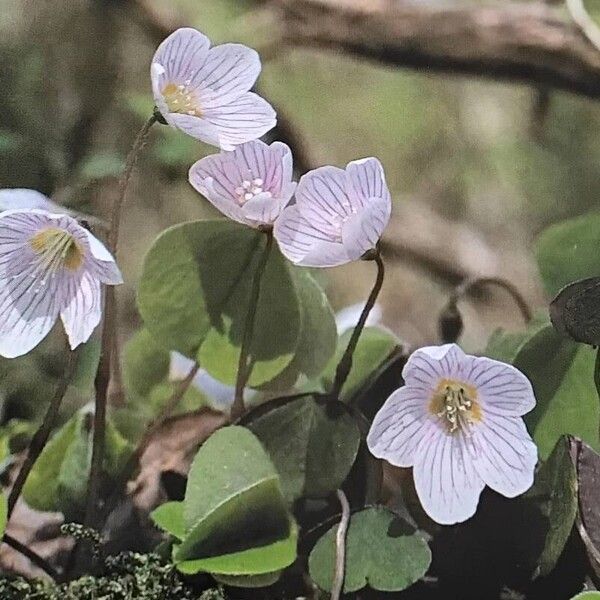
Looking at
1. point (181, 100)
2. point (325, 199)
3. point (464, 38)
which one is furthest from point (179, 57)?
point (464, 38)

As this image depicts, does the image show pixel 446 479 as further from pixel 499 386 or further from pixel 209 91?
pixel 209 91

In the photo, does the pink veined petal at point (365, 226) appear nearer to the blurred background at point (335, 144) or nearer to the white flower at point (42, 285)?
the white flower at point (42, 285)

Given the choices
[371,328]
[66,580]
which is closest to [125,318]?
[371,328]

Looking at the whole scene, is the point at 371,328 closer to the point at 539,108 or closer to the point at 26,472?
the point at 26,472

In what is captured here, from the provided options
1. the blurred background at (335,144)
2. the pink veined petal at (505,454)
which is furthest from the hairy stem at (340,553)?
the blurred background at (335,144)

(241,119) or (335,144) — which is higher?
(241,119)

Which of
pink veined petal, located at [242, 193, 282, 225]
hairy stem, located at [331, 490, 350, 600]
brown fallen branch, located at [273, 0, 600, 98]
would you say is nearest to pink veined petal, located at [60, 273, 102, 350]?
pink veined petal, located at [242, 193, 282, 225]
